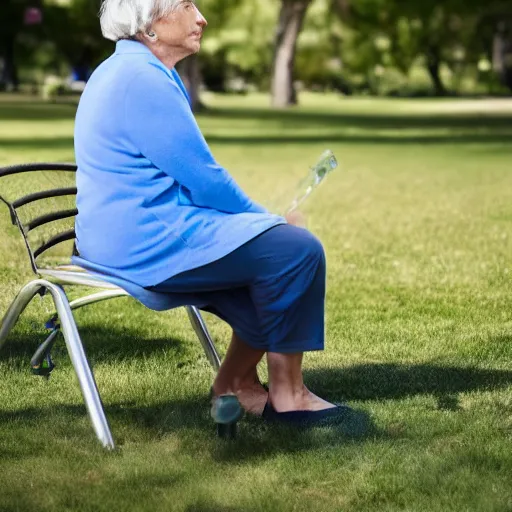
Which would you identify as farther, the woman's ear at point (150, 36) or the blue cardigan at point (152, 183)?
the woman's ear at point (150, 36)

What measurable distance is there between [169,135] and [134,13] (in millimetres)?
452

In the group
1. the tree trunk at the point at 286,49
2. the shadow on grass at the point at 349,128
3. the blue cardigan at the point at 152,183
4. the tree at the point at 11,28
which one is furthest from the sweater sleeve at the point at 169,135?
the tree at the point at 11,28

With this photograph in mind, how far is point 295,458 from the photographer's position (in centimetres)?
431

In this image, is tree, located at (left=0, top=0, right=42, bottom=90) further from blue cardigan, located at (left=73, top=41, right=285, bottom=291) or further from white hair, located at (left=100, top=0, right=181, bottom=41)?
blue cardigan, located at (left=73, top=41, right=285, bottom=291)

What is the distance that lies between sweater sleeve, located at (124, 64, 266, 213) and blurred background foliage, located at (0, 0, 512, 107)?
44833 mm

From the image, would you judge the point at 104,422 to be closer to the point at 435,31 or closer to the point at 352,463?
the point at 352,463

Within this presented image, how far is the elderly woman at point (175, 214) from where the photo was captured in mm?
4355

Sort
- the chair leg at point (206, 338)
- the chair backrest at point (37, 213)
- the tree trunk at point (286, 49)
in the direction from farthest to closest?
the tree trunk at point (286, 49) → the chair leg at point (206, 338) → the chair backrest at point (37, 213)

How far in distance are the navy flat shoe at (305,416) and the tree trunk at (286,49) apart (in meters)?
44.7

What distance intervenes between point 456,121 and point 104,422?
3430cm

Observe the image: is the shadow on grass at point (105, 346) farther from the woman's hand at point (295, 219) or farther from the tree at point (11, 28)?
the tree at point (11, 28)

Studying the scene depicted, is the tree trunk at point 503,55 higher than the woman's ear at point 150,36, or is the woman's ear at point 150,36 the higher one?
the woman's ear at point 150,36

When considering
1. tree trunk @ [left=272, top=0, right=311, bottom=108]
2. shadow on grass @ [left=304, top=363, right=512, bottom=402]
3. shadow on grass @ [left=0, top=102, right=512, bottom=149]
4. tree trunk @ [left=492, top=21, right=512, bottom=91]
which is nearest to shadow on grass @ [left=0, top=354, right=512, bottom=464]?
shadow on grass @ [left=304, top=363, right=512, bottom=402]

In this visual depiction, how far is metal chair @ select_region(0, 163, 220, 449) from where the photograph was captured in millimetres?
4371
